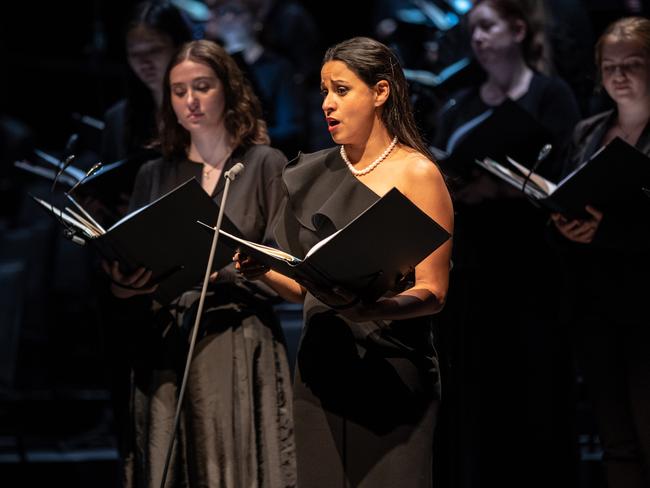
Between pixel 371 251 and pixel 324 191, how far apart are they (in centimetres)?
31

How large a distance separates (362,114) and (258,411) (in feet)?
3.08

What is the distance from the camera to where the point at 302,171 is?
250cm

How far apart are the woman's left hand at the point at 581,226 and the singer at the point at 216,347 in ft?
2.69

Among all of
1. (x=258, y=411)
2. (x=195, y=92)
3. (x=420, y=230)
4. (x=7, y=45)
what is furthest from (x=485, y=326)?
(x=7, y=45)

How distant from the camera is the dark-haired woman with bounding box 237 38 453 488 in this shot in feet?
7.70

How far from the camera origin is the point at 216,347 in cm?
291

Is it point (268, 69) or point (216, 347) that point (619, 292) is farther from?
point (268, 69)

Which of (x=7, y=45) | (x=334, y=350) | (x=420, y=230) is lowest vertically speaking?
(x=334, y=350)

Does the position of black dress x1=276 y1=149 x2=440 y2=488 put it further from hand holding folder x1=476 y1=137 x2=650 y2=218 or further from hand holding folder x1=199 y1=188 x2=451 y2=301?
hand holding folder x1=476 y1=137 x2=650 y2=218

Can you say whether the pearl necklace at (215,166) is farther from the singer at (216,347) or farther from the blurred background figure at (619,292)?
the blurred background figure at (619,292)

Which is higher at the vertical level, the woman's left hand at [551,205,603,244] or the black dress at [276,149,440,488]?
the woman's left hand at [551,205,603,244]

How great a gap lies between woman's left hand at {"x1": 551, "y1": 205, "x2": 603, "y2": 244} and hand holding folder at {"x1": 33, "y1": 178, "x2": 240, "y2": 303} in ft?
3.24

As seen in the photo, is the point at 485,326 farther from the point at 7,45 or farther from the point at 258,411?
the point at 7,45

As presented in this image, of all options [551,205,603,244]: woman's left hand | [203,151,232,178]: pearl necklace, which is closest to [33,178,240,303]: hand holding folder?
[203,151,232,178]: pearl necklace
